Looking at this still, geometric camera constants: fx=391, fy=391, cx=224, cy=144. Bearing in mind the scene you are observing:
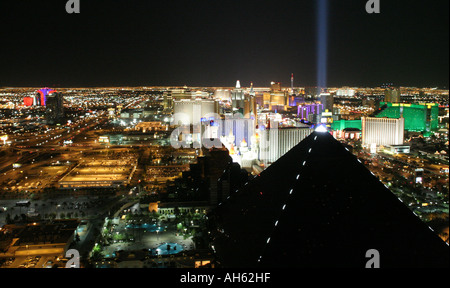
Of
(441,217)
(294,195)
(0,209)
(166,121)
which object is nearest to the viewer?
(294,195)

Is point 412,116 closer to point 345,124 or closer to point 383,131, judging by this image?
point 345,124

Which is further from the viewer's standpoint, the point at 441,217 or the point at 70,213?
the point at 70,213

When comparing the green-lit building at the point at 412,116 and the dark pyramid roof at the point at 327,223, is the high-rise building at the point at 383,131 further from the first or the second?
the dark pyramid roof at the point at 327,223

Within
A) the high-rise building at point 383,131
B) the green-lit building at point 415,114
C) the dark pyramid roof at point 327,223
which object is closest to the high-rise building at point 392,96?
the green-lit building at point 415,114

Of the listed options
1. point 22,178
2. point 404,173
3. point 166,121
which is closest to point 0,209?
point 22,178

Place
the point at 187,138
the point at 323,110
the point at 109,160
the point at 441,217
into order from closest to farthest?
the point at 441,217
the point at 109,160
the point at 187,138
the point at 323,110

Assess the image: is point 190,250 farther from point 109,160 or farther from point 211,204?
point 109,160

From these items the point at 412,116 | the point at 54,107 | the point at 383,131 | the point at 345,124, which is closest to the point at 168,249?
the point at 383,131
